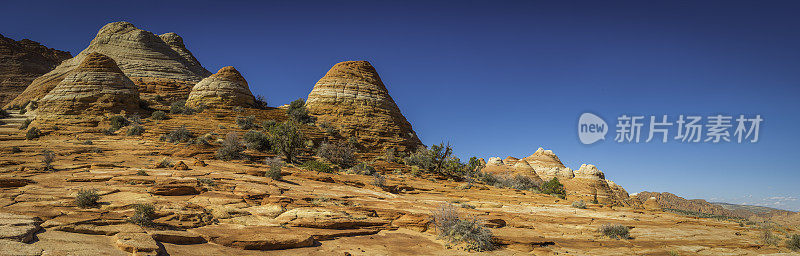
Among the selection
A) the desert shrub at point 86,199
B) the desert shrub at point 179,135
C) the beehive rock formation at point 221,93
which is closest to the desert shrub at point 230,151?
the desert shrub at point 179,135

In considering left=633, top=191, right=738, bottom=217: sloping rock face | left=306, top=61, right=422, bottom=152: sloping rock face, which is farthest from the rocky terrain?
left=633, top=191, right=738, bottom=217: sloping rock face

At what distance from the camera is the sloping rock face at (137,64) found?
141 ft

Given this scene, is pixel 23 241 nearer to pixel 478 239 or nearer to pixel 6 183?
pixel 6 183

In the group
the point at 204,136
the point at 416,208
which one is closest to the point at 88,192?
the point at 416,208

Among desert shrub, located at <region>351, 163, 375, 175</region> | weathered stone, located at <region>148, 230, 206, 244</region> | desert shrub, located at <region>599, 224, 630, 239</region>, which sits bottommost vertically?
weathered stone, located at <region>148, 230, 206, 244</region>

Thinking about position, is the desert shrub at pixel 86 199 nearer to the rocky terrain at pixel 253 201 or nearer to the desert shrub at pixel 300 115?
the rocky terrain at pixel 253 201

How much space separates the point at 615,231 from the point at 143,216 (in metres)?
12.9

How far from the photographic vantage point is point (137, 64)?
1962 inches

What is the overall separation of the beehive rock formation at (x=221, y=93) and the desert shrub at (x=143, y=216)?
90.8 ft

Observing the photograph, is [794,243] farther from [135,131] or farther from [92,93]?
[92,93]

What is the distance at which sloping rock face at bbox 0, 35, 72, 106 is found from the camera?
58.8 m

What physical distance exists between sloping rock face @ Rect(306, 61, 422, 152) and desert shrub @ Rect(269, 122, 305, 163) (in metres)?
7.43

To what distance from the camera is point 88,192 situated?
29.2 ft

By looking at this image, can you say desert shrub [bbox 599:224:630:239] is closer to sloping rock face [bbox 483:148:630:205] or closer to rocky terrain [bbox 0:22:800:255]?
rocky terrain [bbox 0:22:800:255]
